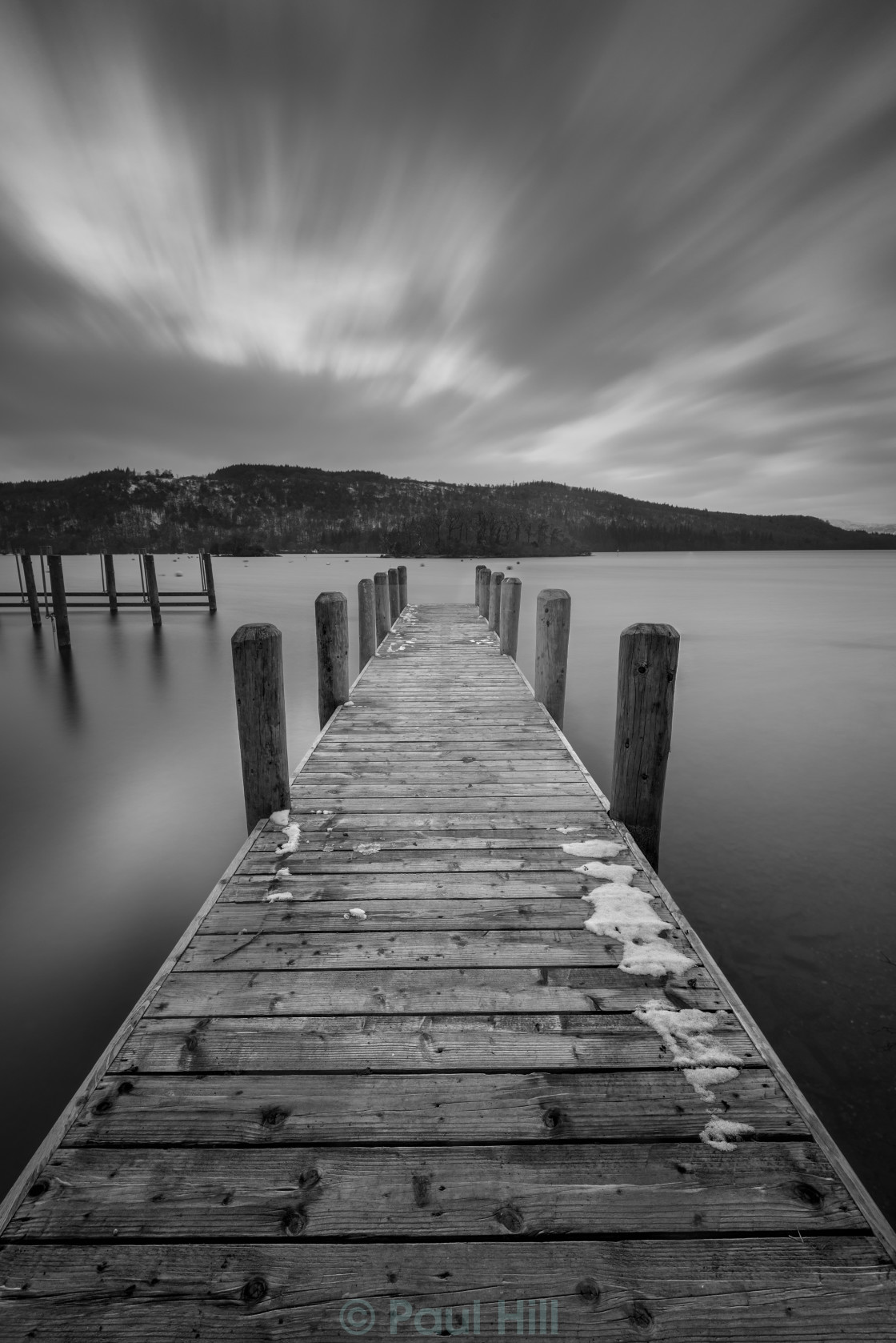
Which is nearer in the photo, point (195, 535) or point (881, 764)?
point (881, 764)

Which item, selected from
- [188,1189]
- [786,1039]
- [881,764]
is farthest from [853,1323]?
[881,764]

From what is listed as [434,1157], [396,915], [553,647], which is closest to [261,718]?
[396,915]

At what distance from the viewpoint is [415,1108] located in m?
1.82

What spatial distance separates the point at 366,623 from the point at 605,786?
4.45 meters

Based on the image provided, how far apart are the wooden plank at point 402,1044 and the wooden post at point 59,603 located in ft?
54.6

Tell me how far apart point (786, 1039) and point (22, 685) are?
14738 mm

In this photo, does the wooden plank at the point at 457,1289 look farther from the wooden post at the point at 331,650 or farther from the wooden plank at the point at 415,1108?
the wooden post at the point at 331,650

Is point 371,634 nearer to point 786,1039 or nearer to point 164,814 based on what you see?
point 164,814

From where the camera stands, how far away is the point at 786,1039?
3.44 meters

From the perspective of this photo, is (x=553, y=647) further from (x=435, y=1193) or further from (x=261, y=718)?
(x=435, y=1193)

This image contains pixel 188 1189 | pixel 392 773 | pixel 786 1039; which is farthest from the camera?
pixel 392 773

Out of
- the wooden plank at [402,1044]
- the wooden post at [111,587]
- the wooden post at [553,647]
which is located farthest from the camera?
the wooden post at [111,587]

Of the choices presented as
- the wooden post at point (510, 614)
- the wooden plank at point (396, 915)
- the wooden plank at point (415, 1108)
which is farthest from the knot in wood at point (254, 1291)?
the wooden post at point (510, 614)

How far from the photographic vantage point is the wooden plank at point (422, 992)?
7.36 feet
